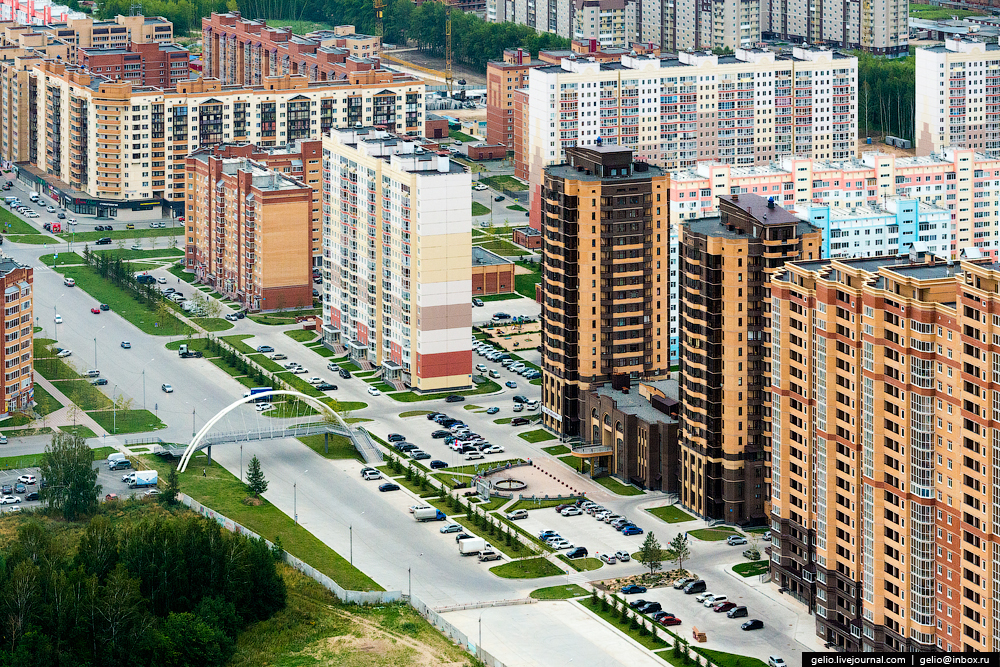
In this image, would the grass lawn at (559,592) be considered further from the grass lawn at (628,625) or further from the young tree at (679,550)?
the young tree at (679,550)

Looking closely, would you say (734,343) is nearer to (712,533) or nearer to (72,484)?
(712,533)

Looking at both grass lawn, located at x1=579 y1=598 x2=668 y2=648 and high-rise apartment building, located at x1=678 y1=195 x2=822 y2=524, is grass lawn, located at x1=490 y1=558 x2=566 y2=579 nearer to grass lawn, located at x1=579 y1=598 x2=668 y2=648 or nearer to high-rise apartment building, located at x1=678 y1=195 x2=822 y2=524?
grass lawn, located at x1=579 y1=598 x2=668 y2=648

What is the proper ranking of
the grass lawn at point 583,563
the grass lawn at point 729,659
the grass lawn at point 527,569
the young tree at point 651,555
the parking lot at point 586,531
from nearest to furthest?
the grass lawn at point 729,659 → the young tree at point 651,555 → the grass lawn at point 527,569 → the grass lawn at point 583,563 → the parking lot at point 586,531

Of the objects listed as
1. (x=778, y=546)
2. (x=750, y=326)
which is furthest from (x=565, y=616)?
(x=750, y=326)

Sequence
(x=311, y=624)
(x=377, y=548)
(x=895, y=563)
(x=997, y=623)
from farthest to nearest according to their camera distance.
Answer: (x=377, y=548) → (x=311, y=624) → (x=895, y=563) → (x=997, y=623)

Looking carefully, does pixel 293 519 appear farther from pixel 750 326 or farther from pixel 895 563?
pixel 895 563

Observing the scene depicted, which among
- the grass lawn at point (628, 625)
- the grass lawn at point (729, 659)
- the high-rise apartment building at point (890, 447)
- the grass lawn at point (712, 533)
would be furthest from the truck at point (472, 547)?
the grass lawn at point (729, 659)
